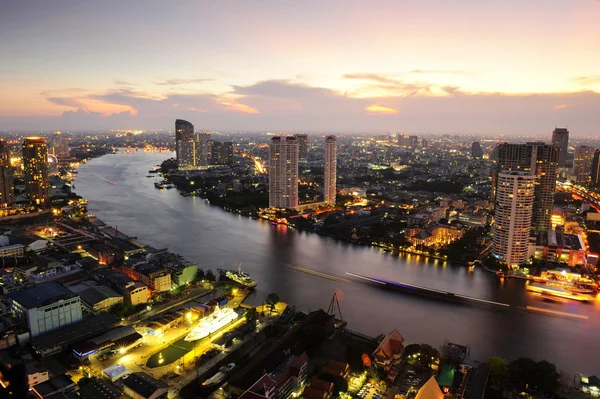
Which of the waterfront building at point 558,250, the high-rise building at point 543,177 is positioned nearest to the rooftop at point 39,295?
the waterfront building at point 558,250

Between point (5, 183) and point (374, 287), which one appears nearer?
point (374, 287)

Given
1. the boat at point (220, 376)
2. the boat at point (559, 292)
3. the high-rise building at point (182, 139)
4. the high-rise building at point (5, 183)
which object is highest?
the high-rise building at point (182, 139)

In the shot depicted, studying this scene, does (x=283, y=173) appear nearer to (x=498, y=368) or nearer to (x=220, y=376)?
(x=220, y=376)

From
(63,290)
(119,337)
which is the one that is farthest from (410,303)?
(63,290)

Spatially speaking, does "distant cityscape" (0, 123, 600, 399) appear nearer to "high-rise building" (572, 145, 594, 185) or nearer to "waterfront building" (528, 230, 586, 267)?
"waterfront building" (528, 230, 586, 267)

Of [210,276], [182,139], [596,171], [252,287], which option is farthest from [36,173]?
[596,171]

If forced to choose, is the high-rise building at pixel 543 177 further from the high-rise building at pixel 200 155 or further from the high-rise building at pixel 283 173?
the high-rise building at pixel 200 155

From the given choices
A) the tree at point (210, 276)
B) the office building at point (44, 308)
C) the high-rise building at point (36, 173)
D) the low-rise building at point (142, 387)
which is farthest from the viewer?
the high-rise building at point (36, 173)
